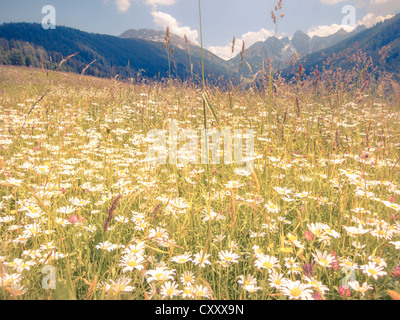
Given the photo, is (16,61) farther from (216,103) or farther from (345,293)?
(345,293)

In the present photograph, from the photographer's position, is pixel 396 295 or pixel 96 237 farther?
pixel 96 237

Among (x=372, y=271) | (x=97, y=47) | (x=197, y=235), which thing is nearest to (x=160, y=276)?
(x=197, y=235)

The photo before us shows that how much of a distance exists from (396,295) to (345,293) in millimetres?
197

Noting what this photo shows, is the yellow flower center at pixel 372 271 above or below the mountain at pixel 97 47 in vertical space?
below

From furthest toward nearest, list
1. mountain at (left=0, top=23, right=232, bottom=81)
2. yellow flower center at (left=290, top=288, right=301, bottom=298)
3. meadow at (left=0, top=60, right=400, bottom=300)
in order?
mountain at (left=0, top=23, right=232, bottom=81) → meadow at (left=0, top=60, right=400, bottom=300) → yellow flower center at (left=290, top=288, right=301, bottom=298)

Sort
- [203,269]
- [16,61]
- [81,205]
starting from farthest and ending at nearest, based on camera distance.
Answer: [16,61] → [81,205] → [203,269]
